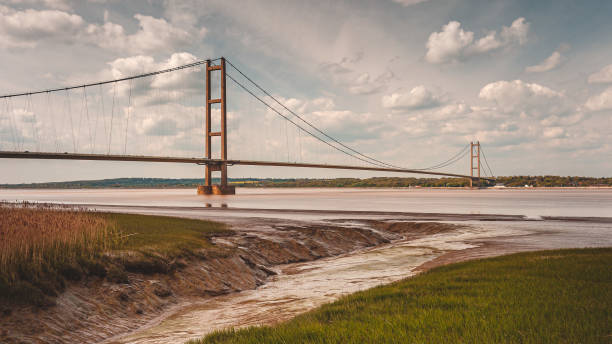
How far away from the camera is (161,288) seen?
8.52m

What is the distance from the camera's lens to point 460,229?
771 inches

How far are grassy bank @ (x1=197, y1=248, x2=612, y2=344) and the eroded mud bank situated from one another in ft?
10.1

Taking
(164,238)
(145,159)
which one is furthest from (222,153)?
(164,238)

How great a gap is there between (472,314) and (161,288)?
6.73 metres

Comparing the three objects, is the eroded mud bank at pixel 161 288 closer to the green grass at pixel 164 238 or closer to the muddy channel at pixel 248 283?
the muddy channel at pixel 248 283

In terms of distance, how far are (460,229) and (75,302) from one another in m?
17.7

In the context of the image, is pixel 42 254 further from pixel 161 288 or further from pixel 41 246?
pixel 161 288

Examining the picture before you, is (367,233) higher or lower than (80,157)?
lower

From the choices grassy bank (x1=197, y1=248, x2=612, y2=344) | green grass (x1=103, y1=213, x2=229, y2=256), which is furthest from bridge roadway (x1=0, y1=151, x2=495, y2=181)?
grassy bank (x1=197, y1=248, x2=612, y2=344)

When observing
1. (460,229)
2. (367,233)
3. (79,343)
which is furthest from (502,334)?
(460,229)

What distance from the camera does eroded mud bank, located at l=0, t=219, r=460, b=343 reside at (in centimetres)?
614

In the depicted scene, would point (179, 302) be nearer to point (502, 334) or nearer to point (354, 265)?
point (354, 265)

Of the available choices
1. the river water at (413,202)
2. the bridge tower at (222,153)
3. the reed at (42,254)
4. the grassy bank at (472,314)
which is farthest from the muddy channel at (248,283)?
the bridge tower at (222,153)

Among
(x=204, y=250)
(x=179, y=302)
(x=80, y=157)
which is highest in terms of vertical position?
(x=80, y=157)
